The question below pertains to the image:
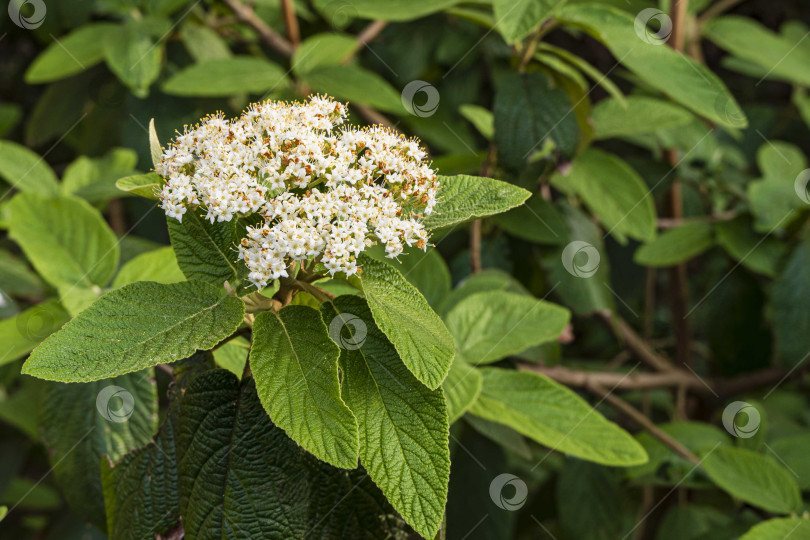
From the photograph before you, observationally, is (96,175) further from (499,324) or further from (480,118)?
(499,324)

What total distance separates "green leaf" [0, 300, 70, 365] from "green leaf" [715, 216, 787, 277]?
1354mm

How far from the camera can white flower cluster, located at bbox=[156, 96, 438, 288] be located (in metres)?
0.70

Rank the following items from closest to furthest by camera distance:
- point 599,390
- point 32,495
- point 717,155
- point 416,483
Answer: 1. point 416,483
2. point 599,390
3. point 717,155
4. point 32,495

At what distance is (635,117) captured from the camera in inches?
57.4

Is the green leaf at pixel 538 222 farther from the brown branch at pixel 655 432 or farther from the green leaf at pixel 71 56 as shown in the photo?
the green leaf at pixel 71 56

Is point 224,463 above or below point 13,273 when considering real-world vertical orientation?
below

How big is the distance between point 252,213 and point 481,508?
0.96 meters

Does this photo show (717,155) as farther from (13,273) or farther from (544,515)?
(13,273)

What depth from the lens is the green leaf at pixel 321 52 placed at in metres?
1.59

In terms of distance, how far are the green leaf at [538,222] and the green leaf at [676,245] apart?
0.92 ft

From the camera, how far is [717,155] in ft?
5.90

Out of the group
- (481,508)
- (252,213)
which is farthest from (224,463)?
(481,508)

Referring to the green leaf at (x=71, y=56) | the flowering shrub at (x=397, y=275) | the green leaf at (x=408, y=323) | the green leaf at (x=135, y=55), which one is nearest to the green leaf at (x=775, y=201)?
the flowering shrub at (x=397, y=275)

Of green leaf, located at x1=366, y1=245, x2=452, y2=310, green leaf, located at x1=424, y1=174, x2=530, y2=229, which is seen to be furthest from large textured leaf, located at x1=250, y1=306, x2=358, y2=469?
green leaf, located at x1=366, y1=245, x2=452, y2=310
